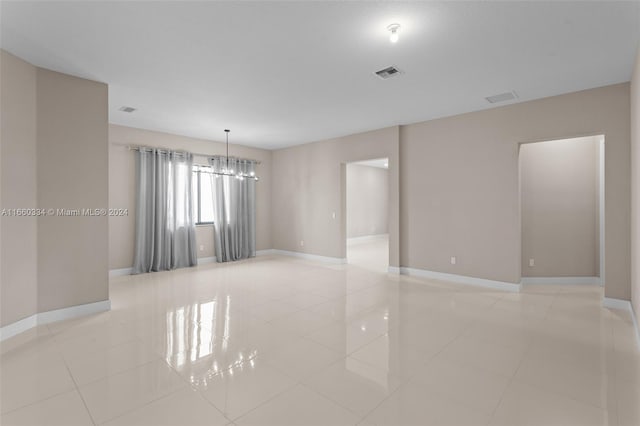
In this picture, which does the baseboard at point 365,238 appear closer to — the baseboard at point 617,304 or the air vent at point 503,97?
the air vent at point 503,97

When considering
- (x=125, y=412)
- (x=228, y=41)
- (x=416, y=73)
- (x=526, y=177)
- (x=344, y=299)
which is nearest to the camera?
(x=125, y=412)

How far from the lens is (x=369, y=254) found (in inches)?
342

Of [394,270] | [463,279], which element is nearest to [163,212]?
[394,270]

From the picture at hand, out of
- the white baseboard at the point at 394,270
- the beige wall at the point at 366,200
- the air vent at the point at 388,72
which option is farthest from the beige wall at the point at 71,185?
the beige wall at the point at 366,200

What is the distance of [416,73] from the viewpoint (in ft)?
12.0

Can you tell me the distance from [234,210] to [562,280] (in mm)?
6721

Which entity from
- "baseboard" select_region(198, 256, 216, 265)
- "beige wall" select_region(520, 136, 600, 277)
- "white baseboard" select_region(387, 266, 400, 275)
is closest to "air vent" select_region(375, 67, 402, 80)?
"beige wall" select_region(520, 136, 600, 277)

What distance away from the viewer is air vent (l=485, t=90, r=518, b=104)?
4.32m

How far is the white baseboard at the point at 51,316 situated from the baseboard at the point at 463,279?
487cm

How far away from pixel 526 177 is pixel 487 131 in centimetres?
111

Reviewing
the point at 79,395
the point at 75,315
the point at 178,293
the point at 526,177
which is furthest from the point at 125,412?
the point at 526,177

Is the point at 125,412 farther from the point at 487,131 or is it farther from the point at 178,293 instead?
the point at 487,131

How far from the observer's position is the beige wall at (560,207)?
4.96 metres

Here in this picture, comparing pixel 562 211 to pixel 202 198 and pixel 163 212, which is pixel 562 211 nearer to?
pixel 202 198
